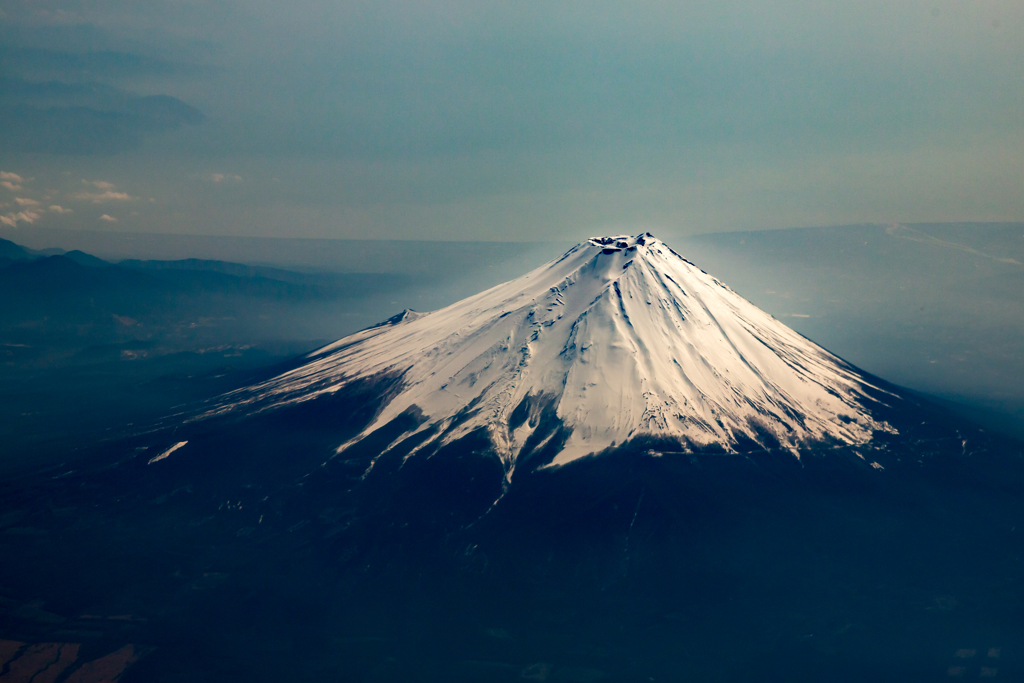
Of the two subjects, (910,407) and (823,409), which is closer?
(823,409)

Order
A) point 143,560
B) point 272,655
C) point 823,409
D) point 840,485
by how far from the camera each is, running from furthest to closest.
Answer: point 823,409 → point 840,485 → point 143,560 → point 272,655

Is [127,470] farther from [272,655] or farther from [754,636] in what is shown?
[754,636]

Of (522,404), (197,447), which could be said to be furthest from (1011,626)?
(197,447)

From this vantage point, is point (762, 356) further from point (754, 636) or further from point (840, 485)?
point (754, 636)

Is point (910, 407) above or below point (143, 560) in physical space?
above

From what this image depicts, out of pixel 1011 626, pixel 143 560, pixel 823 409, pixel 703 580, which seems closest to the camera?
pixel 1011 626

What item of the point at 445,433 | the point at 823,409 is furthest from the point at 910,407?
the point at 445,433

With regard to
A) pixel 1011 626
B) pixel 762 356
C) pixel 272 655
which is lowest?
pixel 272 655
